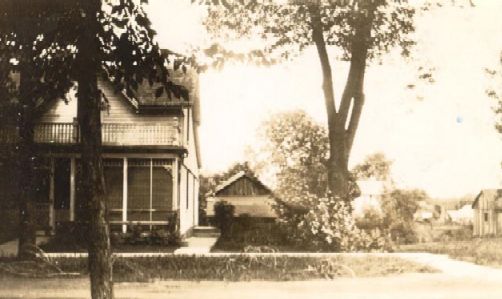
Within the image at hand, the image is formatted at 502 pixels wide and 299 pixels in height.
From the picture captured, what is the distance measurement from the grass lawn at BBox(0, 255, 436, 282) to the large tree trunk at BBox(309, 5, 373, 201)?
5.48 metres

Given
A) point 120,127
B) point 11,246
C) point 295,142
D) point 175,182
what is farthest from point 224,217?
point 295,142

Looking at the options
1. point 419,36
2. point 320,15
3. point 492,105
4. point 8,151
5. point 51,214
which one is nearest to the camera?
point 492,105

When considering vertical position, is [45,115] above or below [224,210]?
above

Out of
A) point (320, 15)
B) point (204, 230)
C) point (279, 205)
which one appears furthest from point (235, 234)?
point (320, 15)

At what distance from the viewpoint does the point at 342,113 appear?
67.1 feet

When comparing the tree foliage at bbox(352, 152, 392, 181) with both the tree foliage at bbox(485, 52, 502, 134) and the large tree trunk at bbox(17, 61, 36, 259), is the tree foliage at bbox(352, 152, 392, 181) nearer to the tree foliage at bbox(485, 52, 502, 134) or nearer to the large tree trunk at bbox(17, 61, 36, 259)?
the tree foliage at bbox(485, 52, 502, 134)

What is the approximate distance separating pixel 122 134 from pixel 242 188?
19.8m

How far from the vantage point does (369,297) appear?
9797 millimetres

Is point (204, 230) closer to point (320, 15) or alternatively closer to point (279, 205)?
point (279, 205)

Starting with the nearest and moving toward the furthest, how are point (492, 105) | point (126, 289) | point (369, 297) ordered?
point (369, 297)
point (126, 289)
point (492, 105)

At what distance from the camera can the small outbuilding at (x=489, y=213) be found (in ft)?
86.2

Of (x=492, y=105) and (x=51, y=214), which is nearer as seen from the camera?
(x=492, y=105)

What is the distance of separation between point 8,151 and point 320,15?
916cm

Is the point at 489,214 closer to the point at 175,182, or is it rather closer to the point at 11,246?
the point at 175,182
